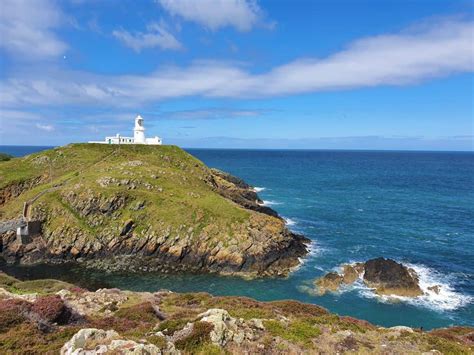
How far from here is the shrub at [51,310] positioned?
18438 mm

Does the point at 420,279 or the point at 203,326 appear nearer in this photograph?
the point at 203,326

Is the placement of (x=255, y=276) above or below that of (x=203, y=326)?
below

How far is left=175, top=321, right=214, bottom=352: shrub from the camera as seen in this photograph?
15.0 m

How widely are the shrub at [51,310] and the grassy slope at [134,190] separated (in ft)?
130

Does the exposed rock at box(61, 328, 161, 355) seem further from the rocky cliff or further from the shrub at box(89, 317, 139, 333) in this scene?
the shrub at box(89, 317, 139, 333)

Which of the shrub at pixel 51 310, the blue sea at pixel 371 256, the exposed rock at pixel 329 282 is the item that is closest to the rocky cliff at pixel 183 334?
the shrub at pixel 51 310

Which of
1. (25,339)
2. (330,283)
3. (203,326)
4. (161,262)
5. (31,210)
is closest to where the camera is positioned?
(25,339)

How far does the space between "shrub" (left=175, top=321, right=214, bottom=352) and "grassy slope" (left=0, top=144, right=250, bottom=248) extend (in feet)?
139

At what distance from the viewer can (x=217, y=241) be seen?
5759 cm

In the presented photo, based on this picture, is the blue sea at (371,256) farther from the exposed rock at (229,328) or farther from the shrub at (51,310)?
the shrub at (51,310)

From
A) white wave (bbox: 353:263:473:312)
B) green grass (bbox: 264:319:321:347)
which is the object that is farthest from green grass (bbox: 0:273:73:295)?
white wave (bbox: 353:263:473:312)

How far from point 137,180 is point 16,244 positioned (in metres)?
24.4

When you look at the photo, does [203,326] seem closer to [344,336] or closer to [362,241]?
[344,336]

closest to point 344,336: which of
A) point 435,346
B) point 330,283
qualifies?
point 435,346
